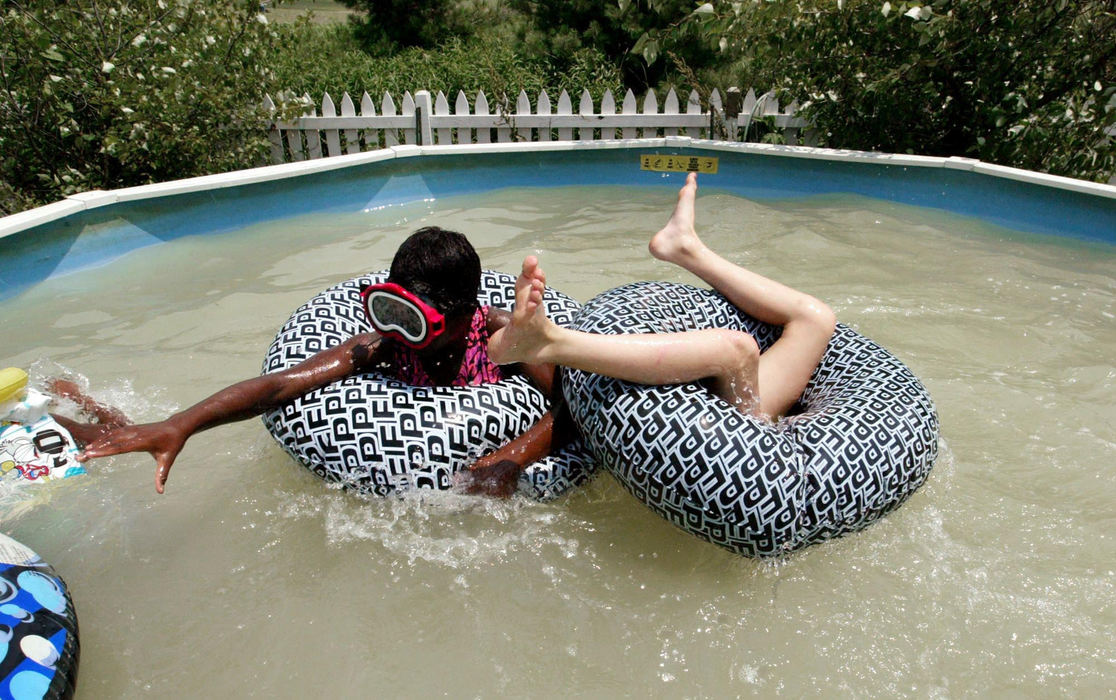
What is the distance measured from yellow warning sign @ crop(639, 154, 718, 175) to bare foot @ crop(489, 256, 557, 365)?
636 cm

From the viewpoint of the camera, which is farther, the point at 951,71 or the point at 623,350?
the point at 951,71

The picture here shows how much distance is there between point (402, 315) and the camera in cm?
256

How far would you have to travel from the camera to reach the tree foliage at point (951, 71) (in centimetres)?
693

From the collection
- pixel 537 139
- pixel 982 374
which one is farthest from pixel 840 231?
pixel 537 139

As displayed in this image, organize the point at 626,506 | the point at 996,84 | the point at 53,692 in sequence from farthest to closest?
the point at 996,84
the point at 626,506
the point at 53,692

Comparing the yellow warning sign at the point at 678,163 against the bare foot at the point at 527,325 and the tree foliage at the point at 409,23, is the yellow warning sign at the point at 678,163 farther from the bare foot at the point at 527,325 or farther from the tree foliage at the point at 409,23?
the tree foliage at the point at 409,23

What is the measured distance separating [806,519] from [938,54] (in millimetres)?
6578

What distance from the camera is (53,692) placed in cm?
201

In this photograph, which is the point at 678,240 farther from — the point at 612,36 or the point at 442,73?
the point at 612,36

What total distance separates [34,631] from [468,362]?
157 centimetres

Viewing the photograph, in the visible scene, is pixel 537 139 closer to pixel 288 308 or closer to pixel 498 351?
pixel 288 308

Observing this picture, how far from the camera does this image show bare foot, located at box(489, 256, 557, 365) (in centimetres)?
229

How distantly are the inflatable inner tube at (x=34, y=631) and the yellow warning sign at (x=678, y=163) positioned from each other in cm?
720

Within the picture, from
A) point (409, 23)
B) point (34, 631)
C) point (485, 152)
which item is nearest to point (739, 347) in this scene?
point (34, 631)
